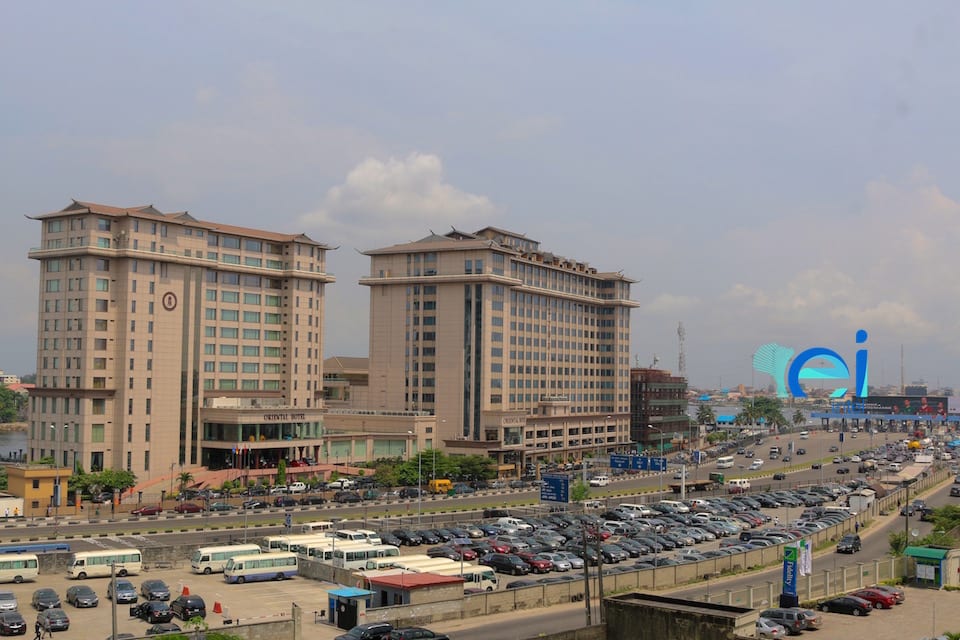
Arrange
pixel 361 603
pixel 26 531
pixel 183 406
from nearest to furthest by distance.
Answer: pixel 361 603 < pixel 26 531 < pixel 183 406

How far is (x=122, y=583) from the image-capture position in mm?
56781

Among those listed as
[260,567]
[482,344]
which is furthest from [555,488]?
[482,344]

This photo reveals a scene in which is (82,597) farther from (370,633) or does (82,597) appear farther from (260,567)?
(370,633)

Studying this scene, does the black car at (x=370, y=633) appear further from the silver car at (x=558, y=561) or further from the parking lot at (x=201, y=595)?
the silver car at (x=558, y=561)

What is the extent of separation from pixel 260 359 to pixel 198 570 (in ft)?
216

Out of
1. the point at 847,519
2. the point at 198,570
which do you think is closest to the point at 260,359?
the point at 198,570

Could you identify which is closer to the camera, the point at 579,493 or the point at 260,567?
the point at 260,567

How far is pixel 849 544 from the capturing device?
262 ft

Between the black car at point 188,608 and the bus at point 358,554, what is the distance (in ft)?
43.2

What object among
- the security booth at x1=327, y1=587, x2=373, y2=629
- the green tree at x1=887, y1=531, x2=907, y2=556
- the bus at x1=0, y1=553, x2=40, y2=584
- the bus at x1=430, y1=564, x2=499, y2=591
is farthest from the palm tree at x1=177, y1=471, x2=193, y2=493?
the green tree at x1=887, y1=531, x2=907, y2=556

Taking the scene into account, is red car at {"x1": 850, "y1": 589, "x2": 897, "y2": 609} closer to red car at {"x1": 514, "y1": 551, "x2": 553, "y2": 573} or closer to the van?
red car at {"x1": 514, "y1": 551, "x2": 553, "y2": 573}

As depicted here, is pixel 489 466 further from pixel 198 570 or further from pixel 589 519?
pixel 198 570

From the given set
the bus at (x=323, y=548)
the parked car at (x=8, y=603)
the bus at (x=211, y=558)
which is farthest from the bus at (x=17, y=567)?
the bus at (x=323, y=548)

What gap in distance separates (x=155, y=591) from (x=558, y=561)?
29.1 metres
